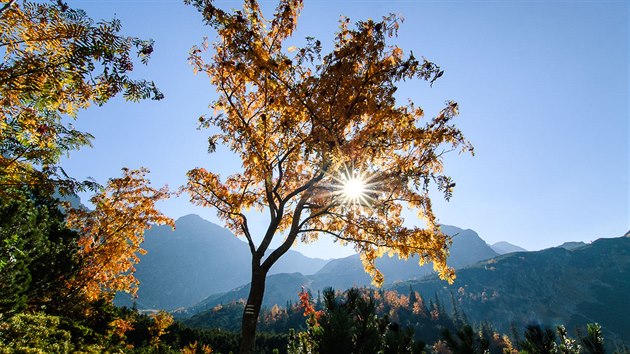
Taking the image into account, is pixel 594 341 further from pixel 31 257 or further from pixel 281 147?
pixel 31 257

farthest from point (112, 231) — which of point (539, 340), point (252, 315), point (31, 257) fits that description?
point (539, 340)

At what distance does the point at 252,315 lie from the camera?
7137 mm

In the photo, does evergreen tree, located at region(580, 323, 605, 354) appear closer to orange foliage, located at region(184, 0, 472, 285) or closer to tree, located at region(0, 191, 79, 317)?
orange foliage, located at region(184, 0, 472, 285)

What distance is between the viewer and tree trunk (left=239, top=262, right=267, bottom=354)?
6.86m

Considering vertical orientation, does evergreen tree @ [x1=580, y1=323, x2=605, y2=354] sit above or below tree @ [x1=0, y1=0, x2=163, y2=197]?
below

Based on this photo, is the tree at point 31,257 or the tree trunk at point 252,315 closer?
the tree trunk at point 252,315

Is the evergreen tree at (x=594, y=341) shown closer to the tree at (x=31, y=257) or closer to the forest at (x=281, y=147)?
the forest at (x=281, y=147)

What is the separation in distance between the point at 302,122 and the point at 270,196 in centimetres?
206

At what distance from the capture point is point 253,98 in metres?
7.97

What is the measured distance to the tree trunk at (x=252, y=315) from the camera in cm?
686

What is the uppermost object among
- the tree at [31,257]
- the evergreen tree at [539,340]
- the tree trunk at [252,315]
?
the tree at [31,257]

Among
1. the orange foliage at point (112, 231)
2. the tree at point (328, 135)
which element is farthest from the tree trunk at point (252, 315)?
the orange foliage at point (112, 231)

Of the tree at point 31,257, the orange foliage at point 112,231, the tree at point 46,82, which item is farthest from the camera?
the orange foliage at point 112,231

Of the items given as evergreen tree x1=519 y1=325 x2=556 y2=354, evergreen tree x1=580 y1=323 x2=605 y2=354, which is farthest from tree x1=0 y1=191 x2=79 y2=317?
evergreen tree x1=580 y1=323 x2=605 y2=354
